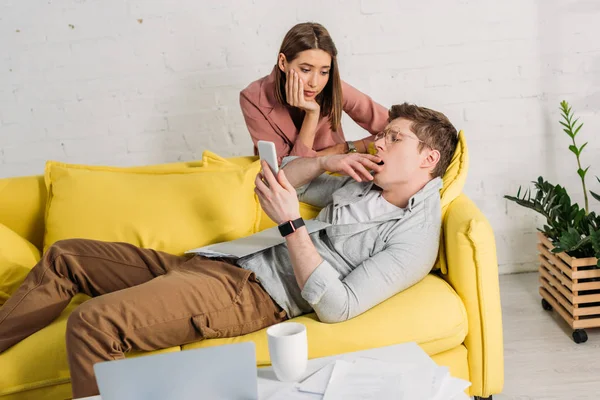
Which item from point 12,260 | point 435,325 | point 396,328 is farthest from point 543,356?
point 12,260

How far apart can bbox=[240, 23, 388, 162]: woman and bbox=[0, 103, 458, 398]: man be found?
271 mm

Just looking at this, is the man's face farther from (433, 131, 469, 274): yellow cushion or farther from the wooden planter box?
the wooden planter box

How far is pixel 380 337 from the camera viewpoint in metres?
1.82

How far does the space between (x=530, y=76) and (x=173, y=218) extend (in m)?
1.87

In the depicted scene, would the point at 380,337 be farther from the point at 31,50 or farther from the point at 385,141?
the point at 31,50

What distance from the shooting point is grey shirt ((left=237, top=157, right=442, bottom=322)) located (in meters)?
1.79

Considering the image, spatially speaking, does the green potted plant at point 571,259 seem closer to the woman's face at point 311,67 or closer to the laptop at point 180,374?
the woman's face at point 311,67

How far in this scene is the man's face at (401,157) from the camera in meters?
2.07

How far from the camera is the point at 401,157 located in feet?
6.80

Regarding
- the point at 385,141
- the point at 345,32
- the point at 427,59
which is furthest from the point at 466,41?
the point at 385,141

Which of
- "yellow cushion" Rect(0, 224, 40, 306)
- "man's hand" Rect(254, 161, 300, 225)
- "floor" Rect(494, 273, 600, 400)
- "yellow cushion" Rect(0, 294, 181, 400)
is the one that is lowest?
"floor" Rect(494, 273, 600, 400)

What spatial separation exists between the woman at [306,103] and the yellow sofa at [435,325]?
0.55 m

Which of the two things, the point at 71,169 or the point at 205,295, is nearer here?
the point at 205,295

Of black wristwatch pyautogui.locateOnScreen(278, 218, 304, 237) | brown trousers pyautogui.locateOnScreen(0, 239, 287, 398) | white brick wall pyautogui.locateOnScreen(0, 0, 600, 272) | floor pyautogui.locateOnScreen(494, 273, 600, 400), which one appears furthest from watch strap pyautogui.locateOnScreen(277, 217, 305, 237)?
white brick wall pyautogui.locateOnScreen(0, 0, 600, 272)
